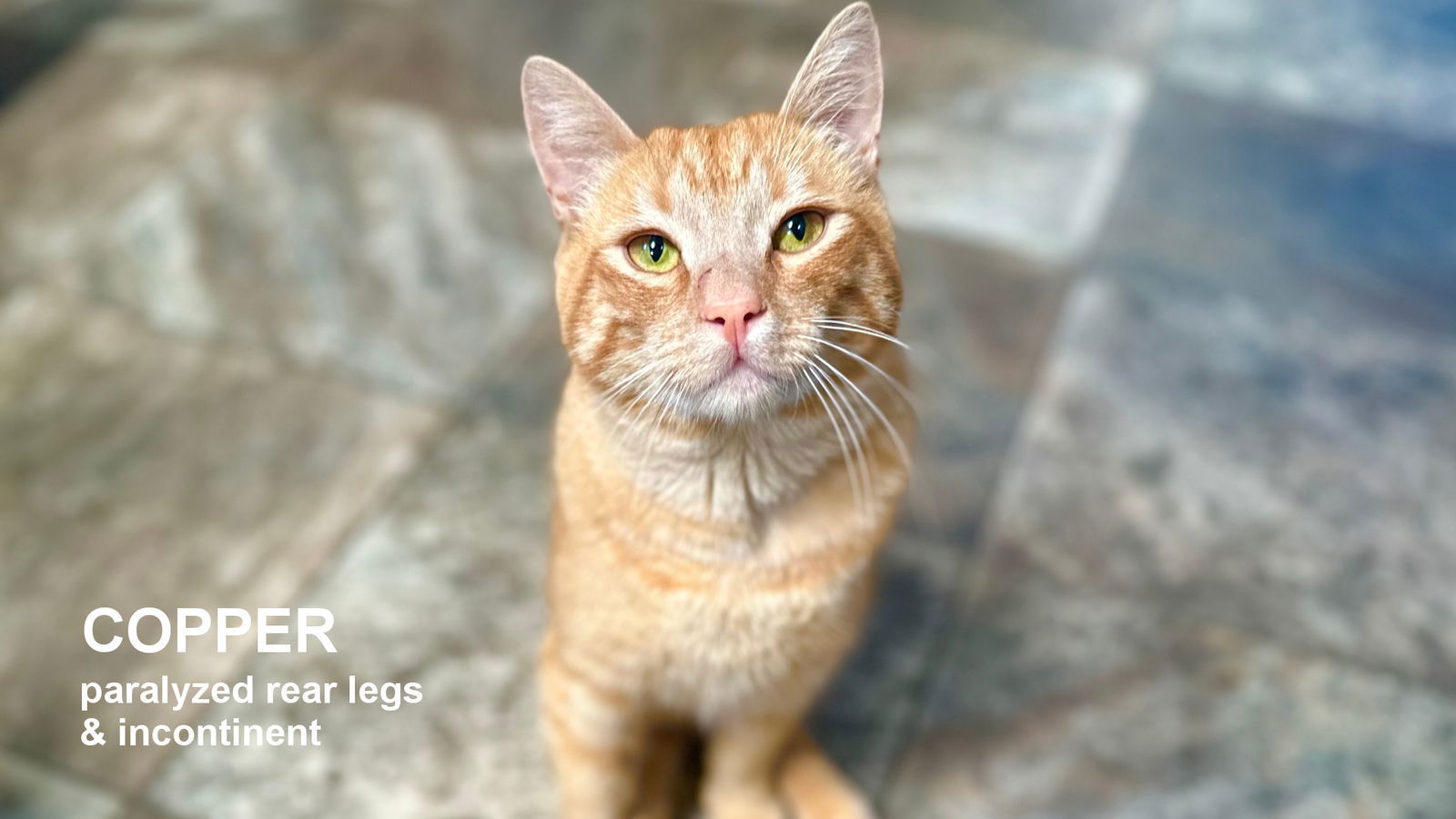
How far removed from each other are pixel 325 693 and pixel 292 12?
6.60ft

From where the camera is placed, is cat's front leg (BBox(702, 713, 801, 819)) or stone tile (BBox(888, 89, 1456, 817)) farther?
stone tile (BBox(888, 89, 1456, 817))

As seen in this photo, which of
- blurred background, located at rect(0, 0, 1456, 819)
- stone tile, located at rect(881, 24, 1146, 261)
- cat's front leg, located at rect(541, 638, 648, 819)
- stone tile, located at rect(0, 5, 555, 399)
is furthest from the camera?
stone tile, located at rect(881, 24, 1146, 261)

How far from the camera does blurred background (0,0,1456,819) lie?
1648mm

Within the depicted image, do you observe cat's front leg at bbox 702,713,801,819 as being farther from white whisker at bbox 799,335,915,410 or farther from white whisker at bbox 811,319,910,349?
white whisker at bbox 811,319,910,349

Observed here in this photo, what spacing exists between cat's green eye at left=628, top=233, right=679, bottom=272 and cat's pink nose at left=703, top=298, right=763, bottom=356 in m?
0.08

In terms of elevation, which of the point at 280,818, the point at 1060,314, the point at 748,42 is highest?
the point at 748,42

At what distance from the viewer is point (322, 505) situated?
1934 mm

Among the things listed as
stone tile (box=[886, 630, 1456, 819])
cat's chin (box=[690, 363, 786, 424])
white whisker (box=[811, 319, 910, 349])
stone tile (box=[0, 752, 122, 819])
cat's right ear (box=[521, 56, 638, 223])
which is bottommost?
stone tile (box=[886, 630, 1456, 819])

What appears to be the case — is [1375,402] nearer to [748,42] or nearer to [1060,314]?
[1060,314]

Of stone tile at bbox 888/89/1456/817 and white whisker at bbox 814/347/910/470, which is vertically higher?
white whisker at bbox 814/347/910/470

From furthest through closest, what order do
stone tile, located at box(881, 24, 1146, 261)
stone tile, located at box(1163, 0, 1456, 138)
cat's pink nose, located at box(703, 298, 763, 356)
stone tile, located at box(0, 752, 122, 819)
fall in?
stone tile, located at box(1163, 0, 1456, 138) < stone tile, located at box(881, 24, 1146, 261) < stone tile, located at box(0, 752, 122, 819) < cat's pink nose, located at box(703, 298, 763, 356)

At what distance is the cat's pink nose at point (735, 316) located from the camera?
3.34 ft

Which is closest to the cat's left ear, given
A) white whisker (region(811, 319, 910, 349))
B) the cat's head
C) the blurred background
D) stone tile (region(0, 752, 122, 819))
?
the cat's head

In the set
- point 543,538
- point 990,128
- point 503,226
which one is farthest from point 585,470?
point 990,128
